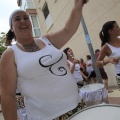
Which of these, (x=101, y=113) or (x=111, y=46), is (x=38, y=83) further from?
(x=111, y=46)

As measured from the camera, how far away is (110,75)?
8.55 m

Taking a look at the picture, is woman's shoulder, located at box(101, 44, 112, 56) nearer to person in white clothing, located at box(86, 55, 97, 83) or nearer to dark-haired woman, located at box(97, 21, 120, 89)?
dark-haired woman, located at box(97, 21, 120, 89)

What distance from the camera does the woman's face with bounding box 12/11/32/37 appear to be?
1.98 m

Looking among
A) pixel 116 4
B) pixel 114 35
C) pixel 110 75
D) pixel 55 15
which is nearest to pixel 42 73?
pixel 114 35

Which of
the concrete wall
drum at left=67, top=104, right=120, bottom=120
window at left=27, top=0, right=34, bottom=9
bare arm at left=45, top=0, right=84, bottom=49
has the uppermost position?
window at left=27, top=0, right=34, bottom=9

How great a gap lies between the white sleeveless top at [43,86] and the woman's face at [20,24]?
0.24 m

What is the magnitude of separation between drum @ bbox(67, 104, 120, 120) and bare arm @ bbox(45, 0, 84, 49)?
82cm

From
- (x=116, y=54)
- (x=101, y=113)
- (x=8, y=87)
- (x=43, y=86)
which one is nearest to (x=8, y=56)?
(x=8, y=87)

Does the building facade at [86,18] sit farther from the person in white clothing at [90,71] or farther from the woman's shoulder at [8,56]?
the woman's shoulder at [8,56]

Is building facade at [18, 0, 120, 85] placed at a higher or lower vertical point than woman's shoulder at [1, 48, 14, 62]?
higher

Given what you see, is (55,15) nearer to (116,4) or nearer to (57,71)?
(116,4)

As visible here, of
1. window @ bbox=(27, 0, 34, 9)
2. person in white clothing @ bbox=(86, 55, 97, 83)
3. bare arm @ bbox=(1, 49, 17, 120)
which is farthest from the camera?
window @ bbox=(27, 0, 34, 9)

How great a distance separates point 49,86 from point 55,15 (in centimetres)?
1246

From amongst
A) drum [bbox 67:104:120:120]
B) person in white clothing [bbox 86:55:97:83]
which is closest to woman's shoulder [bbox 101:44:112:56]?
drum [bbox 67:104:120:120]
